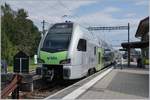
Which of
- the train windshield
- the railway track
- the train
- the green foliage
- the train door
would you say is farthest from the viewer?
the green foliage

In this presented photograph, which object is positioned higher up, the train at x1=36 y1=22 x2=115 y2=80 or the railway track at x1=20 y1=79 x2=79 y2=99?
the train at x1=36 y1=22 x2=115 y2=80

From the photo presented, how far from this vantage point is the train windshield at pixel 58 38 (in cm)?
1908

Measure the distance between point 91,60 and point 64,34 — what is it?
4.28m

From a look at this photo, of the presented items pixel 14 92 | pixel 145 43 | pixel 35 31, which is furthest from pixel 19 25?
pixel 14 92

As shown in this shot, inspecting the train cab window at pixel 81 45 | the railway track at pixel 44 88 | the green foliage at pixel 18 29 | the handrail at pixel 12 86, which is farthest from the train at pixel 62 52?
the green foliage at pixel 18 29

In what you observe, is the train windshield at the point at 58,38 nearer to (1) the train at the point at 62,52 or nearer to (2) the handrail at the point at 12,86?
(1) the train at the point at 62,52

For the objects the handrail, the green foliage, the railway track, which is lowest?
the railway track

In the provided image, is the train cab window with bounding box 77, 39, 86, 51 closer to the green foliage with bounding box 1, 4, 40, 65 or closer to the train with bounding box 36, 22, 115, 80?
the train with bounding box 36, 22, 115, 80

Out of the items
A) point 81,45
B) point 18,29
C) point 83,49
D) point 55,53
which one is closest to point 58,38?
point 55,53

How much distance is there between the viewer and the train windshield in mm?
19078

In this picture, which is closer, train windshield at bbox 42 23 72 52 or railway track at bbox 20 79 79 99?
railway track at bbox 20 79 79 99

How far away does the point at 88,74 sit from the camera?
76.4ft

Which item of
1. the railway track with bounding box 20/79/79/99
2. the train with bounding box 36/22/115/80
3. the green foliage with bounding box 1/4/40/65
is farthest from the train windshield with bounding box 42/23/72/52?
the green foliage with bounding box 1/4/40/65

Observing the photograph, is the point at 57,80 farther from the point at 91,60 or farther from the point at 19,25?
the point at 19,25
